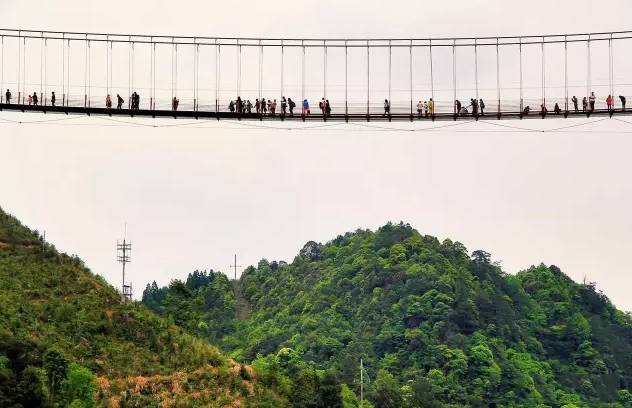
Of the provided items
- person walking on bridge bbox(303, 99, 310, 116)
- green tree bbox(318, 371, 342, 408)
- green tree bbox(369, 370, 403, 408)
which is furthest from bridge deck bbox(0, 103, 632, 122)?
green tree bbox(369, 370, 403, 408)

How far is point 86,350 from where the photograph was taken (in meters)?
89.9

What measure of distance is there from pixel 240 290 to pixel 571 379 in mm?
43867

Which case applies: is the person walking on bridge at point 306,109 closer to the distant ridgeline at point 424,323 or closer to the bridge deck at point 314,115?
the bridge deck at point 314,115

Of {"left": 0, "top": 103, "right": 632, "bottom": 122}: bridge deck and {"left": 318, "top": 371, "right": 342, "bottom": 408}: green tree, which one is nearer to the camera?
{"left": 0, "top": 103, "right": 632, "bottom": 122}: bridge deck

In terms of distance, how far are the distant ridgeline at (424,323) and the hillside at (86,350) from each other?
916 inches

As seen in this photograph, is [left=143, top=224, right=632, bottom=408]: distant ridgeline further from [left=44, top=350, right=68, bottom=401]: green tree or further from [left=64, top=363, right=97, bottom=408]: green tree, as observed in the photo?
[left=44, top=350, right=68, bottom=401]: green tree

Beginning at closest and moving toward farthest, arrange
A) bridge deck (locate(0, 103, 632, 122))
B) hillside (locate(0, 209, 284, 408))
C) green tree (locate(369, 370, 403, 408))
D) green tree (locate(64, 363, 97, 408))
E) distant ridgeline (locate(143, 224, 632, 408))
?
bridge deck (locate(0, 103, 632, 122)), green tree (locate(64, 363, 97, 408)), hillside (locate(0, 209, 284, 408)), green tree (locate(369, 370, 403, 408)), distant ridgeline (locate(143, 224, 632, 408))

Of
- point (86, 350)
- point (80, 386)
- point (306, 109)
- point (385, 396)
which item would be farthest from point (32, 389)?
point (385, 396)

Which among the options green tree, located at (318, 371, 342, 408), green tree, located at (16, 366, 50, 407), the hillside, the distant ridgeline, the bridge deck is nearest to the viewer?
the bridge deck

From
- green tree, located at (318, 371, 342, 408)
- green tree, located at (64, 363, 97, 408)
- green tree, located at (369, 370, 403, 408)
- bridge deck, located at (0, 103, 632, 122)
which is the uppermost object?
bridge deck, located at (0, 103, 632, 122)

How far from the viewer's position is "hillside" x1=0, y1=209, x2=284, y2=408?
272ft

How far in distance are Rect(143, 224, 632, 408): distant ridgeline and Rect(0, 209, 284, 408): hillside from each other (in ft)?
76.3

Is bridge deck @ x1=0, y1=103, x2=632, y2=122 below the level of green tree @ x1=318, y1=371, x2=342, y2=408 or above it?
above

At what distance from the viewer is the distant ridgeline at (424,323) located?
14312cm
